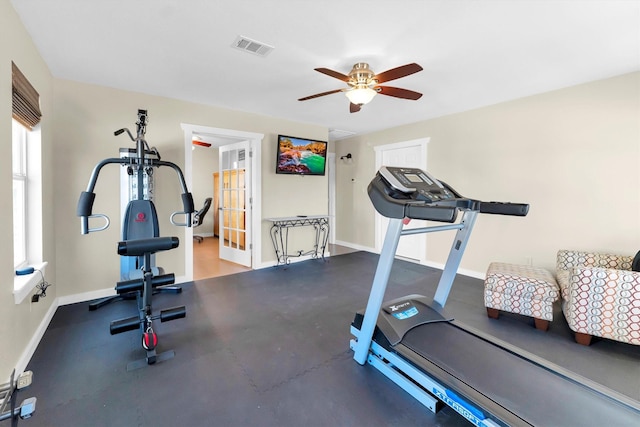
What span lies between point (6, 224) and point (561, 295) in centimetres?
471

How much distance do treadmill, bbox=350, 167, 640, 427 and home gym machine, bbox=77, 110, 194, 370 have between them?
1.60 metres

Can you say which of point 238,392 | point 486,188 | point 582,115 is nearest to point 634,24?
point 582,115

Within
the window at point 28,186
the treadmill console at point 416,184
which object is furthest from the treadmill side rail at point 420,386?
the window at point 28,186

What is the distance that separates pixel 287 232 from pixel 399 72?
11.1ft

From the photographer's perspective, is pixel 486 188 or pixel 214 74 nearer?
pixel 214 74

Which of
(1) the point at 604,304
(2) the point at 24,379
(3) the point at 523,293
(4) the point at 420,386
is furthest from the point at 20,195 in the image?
(1) the point at 604,304

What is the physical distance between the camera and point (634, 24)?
216cm

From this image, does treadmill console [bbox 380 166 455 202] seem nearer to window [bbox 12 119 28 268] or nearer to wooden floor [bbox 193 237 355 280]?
window [bbox 12 119 28 268]

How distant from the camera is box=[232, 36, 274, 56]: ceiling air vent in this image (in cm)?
238

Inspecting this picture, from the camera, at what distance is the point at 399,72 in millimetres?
2398

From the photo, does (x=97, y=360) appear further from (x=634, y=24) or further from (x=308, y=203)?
(x=634, y=24)

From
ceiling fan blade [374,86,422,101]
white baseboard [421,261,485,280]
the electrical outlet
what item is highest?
ceiling fan blade [374,86,422,101]

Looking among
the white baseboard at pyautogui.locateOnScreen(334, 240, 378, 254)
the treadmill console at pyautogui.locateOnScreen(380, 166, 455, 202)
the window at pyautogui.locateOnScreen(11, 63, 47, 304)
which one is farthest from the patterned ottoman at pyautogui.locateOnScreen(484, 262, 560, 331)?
the window at pyautogui.locateOnScreen(11, 63, 47, 304)

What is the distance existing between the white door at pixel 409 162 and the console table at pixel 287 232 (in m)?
1.31
